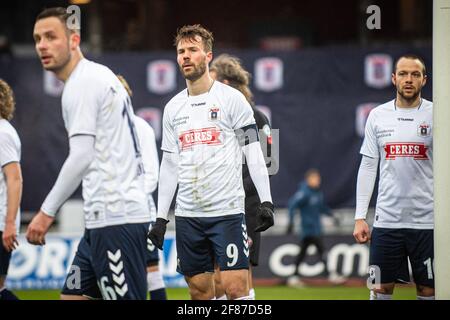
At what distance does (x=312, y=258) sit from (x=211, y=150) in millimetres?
8155

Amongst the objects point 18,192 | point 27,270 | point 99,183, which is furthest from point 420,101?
point 27,270

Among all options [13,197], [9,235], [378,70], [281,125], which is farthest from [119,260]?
[378,70]

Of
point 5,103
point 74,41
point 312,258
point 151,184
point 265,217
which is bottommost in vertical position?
point 312,258

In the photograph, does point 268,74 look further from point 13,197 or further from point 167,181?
point 13,197

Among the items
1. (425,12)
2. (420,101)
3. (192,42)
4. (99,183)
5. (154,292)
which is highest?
(425,12)

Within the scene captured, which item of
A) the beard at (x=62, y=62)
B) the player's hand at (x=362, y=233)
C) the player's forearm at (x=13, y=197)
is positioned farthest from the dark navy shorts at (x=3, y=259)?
the player's hand at (x=362, y=233)

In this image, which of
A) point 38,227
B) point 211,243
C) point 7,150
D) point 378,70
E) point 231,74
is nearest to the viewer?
point 38,227

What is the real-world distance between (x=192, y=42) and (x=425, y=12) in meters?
11.7

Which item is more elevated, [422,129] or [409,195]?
[422,129]

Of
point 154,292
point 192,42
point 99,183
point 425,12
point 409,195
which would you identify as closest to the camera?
point 99,183

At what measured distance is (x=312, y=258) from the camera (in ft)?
48.7

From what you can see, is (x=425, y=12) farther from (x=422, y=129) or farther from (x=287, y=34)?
(x=422, y=129)

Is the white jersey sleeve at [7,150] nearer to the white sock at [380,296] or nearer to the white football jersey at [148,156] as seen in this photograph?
the white football jersey at [148,156]

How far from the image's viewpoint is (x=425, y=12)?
696 inches
